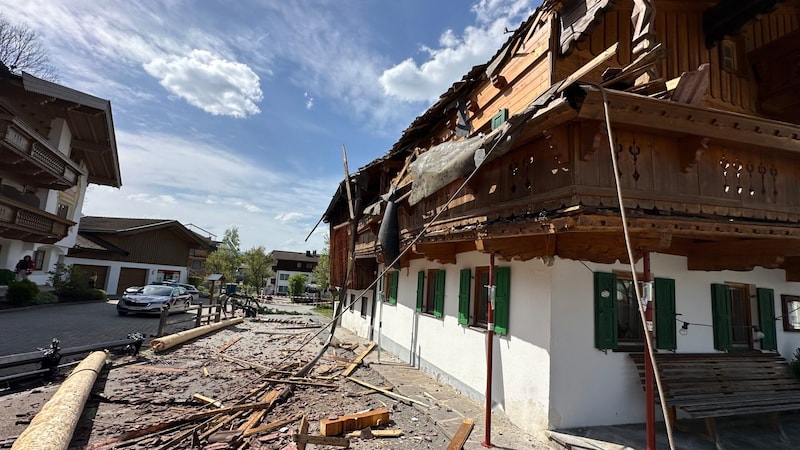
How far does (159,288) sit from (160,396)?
52.3ft

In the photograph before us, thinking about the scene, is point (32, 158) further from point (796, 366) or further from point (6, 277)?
point (796, 366)

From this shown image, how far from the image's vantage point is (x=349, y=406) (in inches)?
292

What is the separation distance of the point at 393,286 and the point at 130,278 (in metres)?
32.7

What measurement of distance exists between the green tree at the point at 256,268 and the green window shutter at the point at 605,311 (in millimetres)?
44562

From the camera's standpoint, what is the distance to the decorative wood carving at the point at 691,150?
4.73m

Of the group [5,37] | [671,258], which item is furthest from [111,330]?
[5,37]

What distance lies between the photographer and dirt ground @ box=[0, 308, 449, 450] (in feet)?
18.5

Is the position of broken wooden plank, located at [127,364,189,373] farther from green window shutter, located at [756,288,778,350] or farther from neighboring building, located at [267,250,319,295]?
neighboring building, located at [267,250,319,295]

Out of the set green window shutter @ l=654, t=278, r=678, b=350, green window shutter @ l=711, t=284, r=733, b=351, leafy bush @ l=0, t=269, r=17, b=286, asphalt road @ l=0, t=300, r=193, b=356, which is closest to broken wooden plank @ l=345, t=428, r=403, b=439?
green window shutter @ l=654, t=278, r=678, b=350

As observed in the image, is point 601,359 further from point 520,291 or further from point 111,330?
point 111,330

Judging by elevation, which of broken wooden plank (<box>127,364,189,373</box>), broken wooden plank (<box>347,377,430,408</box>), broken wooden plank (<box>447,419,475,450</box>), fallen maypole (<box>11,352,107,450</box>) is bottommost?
broken wooden plank (<box>127,364,189,373</box>)

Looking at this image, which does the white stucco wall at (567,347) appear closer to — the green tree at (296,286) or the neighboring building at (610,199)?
the neighboring building at (610,199)

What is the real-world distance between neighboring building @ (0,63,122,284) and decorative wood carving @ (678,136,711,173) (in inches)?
883

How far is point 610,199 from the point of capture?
14.9 feet
